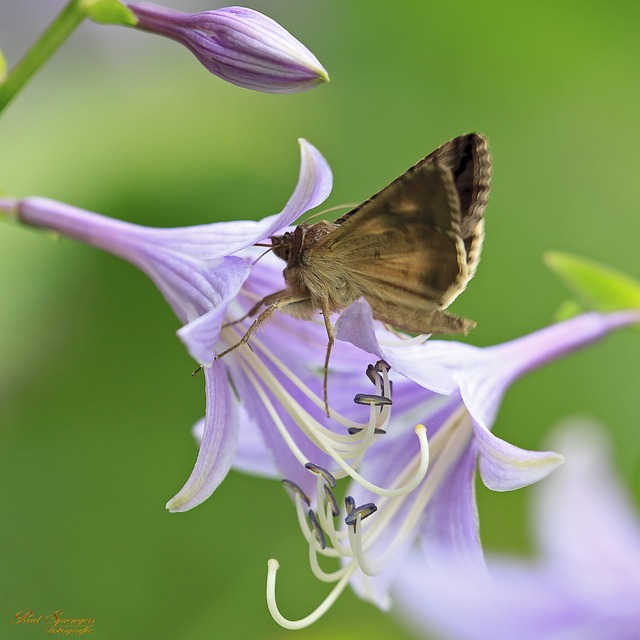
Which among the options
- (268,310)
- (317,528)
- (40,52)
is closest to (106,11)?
(40,52)

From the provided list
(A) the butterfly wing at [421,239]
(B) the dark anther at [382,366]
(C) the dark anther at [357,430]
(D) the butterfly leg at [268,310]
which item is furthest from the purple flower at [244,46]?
(C) the dark anther at [357,430]

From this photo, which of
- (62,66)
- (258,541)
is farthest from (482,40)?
(258,541)

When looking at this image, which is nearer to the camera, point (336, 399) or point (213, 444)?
point (213, 444)

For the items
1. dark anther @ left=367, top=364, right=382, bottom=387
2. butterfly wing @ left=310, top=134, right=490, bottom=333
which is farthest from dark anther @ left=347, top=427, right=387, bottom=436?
butterfly wing @ left=310, top=134, right=490, bottom=333

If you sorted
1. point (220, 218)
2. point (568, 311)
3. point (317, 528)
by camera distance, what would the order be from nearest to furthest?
point (317, 528), point (568, 311), point (220, 218)

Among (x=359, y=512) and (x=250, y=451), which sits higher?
(x=359, y=512)

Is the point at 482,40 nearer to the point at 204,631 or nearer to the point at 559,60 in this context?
the point at 559,60

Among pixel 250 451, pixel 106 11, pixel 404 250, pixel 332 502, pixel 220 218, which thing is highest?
pixel 106 11

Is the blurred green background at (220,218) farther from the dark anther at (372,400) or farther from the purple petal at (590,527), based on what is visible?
the purple petal at (590,527)

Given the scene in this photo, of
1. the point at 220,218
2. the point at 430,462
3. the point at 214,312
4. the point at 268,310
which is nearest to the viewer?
the point at 214,312

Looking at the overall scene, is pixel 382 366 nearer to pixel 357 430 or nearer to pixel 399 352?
pixel 399 352
